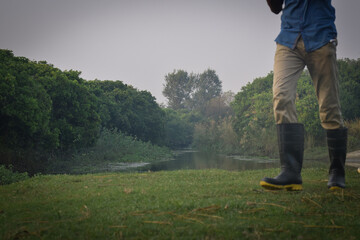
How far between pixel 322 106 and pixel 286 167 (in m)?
0.83

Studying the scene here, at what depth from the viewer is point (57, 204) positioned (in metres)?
3.15

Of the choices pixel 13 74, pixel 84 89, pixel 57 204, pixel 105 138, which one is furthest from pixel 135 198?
pixel 105 138

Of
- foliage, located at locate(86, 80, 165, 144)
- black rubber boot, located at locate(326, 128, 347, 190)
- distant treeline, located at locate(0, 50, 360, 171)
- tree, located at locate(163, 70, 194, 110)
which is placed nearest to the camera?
black rubber boot, located at locate(326, 128, 347, 190)

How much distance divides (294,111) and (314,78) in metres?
0.45

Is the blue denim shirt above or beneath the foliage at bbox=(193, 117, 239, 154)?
above

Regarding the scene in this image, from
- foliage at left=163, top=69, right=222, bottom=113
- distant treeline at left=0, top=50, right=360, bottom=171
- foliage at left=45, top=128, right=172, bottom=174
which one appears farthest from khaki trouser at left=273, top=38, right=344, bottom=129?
foliage at left=163, top=69, right=222, bottom=113

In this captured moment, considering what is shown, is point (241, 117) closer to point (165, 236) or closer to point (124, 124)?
point (124, 124)

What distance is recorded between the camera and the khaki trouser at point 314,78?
358 cm

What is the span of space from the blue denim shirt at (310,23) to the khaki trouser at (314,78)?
7 centimetres

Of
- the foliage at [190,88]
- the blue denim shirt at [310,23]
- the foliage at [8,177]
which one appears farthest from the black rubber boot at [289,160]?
the foliage at [190,88]

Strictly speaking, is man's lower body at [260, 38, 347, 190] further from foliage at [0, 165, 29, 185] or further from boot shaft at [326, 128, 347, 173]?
foliage at [0, 165, 29, 185]

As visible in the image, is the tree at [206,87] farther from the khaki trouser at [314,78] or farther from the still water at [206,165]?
the khaki trouser at [314,78]

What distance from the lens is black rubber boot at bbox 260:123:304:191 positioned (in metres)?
3.52

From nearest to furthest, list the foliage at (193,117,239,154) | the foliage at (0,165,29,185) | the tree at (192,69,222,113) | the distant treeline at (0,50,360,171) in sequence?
the foliage at (0,165,29,185), the distant treeline at (0,50,360,171), the foliage at (193,117,239,154), the tree at (192,69,222,113)
